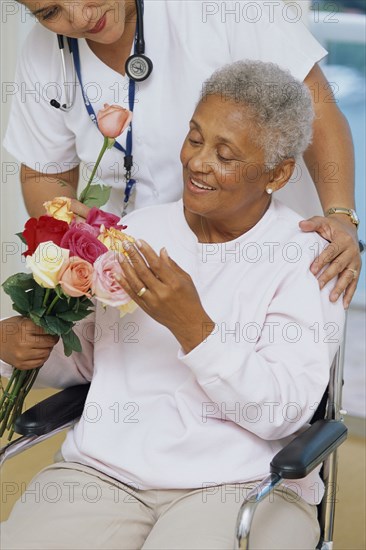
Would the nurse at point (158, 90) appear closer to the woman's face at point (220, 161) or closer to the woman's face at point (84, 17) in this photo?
the woman's face at point (84, 17)

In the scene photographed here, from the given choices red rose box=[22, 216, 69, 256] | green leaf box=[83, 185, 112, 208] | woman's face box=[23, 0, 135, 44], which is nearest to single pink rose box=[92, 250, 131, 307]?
red rose box=[22, 216, 69, 256]

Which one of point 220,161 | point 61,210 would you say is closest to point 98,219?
point 61,210

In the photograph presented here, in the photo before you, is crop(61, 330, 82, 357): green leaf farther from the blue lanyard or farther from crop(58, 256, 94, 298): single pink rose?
the blue lanyard

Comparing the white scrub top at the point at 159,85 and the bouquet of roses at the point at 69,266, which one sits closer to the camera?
the bouquet of roses at the point at 69,266

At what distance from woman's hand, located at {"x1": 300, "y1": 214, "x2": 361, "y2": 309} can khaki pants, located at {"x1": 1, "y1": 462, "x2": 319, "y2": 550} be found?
1.44ft

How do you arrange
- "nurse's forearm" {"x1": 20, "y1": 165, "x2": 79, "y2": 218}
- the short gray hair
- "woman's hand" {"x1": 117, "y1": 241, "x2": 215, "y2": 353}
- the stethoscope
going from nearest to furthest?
"woman's hand" {"x1": 117, "y1": 241, "x2": 215, "y2": 353}, the short gray hair, the stethoscope, "nurse's forearm" {"x1": 20, "y1": 165, "x2": 79, "y2": 218}

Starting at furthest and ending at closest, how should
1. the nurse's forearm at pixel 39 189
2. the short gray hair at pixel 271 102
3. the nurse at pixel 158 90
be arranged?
the nurse's forearm at pixel 39 189
the nurse at pixel 158 90
the short gray hair at pixel 271 102

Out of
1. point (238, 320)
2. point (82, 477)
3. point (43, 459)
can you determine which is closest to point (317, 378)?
point (238, 320)

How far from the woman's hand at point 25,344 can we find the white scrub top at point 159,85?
1.76 feet

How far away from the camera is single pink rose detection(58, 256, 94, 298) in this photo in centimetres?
179

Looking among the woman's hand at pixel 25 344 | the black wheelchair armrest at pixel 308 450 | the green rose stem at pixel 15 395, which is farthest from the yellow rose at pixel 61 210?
the black wheelchair armrest at pixel 308 450

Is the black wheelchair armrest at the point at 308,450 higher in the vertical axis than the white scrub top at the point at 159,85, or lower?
lower

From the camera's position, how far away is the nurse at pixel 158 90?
2141 millimetres

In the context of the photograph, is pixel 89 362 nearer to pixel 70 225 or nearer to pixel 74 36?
pixel 70 225
